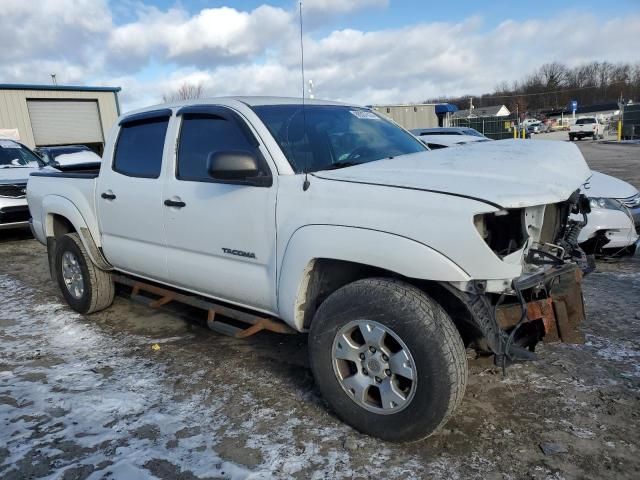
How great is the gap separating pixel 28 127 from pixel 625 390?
25.1 m

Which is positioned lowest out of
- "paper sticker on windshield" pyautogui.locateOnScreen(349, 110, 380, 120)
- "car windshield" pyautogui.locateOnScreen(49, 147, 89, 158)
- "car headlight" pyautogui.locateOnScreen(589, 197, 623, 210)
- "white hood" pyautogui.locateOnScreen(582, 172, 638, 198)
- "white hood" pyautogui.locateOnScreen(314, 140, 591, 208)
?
"car headlight" pyautogui.locateOnScreen(589, 197, 623, 210)

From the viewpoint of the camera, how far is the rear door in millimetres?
3834

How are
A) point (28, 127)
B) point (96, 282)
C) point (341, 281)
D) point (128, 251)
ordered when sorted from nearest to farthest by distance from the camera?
point (341, 281) → point (128, 251) → point (96, 282) → point (28, 127)

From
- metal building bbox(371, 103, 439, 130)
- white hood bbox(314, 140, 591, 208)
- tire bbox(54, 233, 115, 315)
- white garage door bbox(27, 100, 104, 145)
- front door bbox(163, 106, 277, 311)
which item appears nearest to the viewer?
white hood bbox(314, 140, 591, 208)

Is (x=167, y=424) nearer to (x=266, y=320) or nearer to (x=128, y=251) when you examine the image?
(x=266, y=320)

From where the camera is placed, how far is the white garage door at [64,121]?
76.6 ft

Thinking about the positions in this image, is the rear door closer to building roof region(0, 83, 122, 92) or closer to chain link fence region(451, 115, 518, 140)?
building roof region(0, 83, 122, 92)

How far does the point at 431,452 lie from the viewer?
103 inches

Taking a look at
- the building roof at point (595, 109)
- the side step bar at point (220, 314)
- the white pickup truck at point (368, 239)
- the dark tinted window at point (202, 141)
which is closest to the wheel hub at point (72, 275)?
the side step bar at point (220, 314)

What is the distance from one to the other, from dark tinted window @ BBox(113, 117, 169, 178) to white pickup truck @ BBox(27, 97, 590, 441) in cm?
3

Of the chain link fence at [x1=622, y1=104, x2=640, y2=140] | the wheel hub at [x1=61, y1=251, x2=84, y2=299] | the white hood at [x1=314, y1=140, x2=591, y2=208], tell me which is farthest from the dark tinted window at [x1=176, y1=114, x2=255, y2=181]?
the chain link fence at [x1=622, y1=104, x2=640, y2=140]

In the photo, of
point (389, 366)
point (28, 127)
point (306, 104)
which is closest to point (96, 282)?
point (306, 104)

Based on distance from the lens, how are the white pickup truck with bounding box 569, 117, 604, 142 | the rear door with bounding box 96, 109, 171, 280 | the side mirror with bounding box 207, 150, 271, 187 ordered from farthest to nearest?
the white pickup truck with bounding box 569, 117, 604, 142
the rear door with bounding box 96, 109, 171, 280
the side mirror with bounding box 207, 150, 271, 187

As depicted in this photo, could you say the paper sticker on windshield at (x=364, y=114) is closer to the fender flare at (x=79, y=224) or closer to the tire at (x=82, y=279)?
the fender flare at (x=79, y=224)
